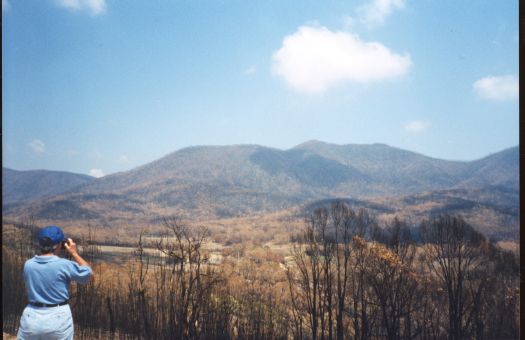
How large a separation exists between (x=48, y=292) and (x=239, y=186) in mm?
147976

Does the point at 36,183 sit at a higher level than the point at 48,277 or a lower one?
higher

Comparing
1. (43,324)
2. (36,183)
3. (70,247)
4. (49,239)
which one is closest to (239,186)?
(36,183)

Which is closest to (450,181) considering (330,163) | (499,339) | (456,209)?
(330,163)

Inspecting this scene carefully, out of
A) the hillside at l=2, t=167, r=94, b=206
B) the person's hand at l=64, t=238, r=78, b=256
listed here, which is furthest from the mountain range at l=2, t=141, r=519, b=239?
the person's hand at l=64, t=238, r=78, b=256

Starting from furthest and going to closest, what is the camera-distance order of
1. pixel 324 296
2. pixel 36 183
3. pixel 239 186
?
1. pixel 36 183
2. pixel 239 186
3. pixel 324 296

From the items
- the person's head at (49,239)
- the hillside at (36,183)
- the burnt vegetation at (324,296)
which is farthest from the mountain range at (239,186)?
the person's head at (49,239)

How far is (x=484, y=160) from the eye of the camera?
184 m

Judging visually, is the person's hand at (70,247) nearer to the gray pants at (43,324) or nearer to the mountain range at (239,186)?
the gray pants at (43,324)

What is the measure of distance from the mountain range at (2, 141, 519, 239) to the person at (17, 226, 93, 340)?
303 feet

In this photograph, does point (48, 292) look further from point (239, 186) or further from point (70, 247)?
point (239, 186)

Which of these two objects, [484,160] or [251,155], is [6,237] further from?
[484,160]

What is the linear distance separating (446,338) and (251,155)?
172181 millimetres

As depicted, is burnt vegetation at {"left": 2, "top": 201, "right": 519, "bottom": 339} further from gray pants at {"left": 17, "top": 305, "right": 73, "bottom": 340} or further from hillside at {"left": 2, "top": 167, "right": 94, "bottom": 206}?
hillside at {"left": 2, "top": 167, "right": 94, "bottom": 206}

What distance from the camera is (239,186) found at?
152 metres
